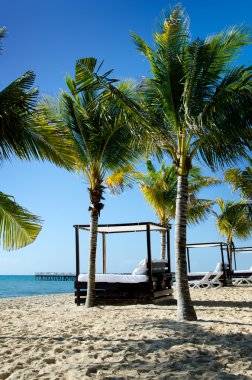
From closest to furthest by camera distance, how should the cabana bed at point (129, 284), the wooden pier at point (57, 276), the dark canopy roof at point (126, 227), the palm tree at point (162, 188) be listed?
1. the cabana bed at point (129, 284)
2. the dark canopy roof at point (126, 227)
3. the palm tree at point (162, 188)
4. the wooden pier at point (57, 276)

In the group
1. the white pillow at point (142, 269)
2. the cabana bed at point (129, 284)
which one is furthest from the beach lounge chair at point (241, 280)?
the white pillow at point (142, 269)

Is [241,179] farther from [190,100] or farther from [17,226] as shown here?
[17,226]

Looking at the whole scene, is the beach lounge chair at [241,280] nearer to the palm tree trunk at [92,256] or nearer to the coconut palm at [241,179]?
the coconut palm at [241,179]

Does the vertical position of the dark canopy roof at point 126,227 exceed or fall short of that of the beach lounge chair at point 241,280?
it exceeds it

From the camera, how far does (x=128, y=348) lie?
17.0 ft

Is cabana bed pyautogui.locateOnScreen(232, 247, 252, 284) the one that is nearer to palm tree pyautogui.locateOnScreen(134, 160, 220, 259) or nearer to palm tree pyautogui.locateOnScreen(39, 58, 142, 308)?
palm tree pyautogui.locateOnScreen(134, 160, 220, 259)

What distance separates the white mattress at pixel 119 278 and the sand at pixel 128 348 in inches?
124

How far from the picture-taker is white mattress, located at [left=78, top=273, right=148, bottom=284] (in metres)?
11.4

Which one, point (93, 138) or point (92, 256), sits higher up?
point (93, 138)

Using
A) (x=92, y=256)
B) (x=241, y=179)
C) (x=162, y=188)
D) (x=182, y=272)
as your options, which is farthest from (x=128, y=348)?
(x=162, y=188)

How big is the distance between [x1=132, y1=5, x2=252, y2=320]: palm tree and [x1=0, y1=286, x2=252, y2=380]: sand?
1191 millimetres

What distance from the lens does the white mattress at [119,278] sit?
37.3 ft

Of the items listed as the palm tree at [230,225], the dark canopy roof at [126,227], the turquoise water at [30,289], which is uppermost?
the palm tree at [230,225]

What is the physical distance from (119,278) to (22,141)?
6771mm
